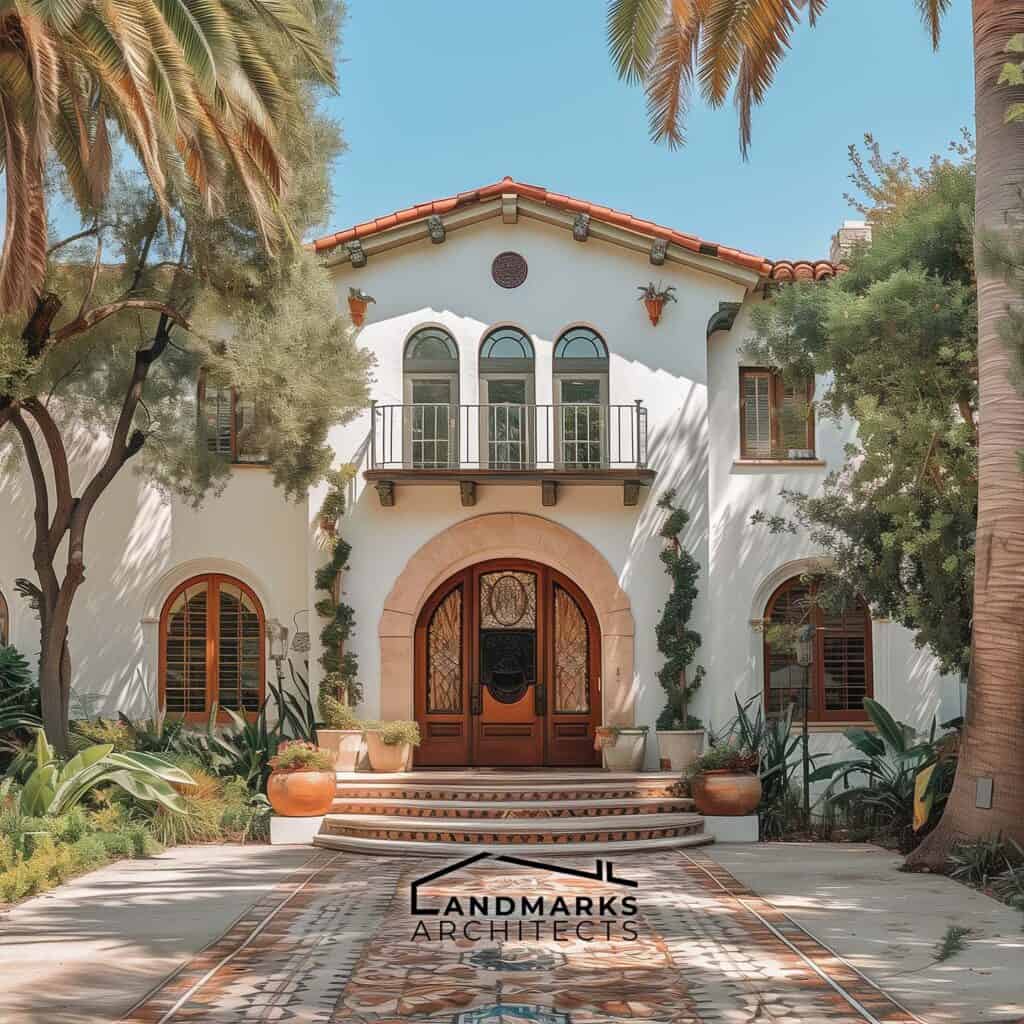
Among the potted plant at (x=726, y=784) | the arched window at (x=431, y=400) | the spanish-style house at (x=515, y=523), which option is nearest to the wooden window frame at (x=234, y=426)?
the spanish-style house at (x=515, y=523)

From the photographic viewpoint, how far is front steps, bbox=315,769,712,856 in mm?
13977

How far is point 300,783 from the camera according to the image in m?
14.6

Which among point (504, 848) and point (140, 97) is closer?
point (140, 97)

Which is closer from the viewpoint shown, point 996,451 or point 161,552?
point 996,451

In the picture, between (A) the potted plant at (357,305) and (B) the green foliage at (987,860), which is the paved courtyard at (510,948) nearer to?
(B) the green foliage at (987,860)

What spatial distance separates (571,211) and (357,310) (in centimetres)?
305

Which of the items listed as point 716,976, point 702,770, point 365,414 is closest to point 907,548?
point 702,770

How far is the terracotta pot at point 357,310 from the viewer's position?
17.4 m

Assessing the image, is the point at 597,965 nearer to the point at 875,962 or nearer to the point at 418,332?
the point at 875,962

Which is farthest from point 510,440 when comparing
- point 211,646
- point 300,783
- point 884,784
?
point 884,784

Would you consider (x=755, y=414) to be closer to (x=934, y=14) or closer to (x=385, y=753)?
(x=934, y=14)

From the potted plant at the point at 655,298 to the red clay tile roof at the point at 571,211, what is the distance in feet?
1.99

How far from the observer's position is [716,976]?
7.79m

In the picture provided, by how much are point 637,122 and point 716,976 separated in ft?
28.3
